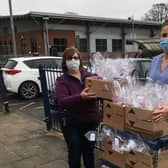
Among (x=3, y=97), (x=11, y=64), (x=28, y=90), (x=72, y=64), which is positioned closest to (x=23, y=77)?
(x=28, y=90)

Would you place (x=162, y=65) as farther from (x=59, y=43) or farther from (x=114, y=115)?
(x=59, y=43)

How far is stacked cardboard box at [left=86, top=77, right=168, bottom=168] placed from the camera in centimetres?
260

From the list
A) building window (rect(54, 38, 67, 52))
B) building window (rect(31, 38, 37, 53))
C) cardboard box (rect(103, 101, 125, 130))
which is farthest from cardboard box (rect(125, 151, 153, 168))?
building window (rect(54, 38, 67, 52))

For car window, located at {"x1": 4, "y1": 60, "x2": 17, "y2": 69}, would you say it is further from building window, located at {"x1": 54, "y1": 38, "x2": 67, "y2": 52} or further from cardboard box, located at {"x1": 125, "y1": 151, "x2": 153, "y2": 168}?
building window, located at {"x1": 54, "y1": 38, "x2": 67, "y2": 52}

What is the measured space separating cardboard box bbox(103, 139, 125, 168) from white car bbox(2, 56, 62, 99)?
759 cm

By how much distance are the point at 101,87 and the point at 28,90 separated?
8.05 metres

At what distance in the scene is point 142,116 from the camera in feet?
8.57

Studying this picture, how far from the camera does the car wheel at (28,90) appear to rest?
10852 mm

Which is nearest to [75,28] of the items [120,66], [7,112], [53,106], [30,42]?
[30,42]

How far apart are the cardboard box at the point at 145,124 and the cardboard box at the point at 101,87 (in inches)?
13.3

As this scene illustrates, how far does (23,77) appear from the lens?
10.8 meters

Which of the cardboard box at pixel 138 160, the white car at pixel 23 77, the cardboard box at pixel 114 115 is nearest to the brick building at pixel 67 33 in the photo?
the white car at pixel 23 77

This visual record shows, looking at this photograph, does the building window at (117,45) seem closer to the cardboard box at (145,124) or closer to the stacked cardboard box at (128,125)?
the stacked cardboard box at (128,125)

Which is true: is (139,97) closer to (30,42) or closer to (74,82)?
(74,82)
